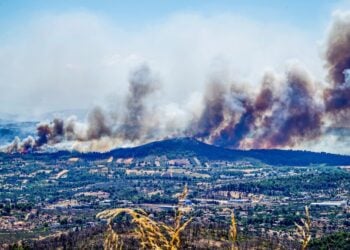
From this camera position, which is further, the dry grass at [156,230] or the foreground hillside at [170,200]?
the foreground hillside at [170,200]

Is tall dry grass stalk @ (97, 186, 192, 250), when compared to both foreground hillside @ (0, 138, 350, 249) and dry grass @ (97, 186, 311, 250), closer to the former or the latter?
dry grass @ (97, 186, 311, 250)

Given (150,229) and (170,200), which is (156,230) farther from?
(170,200)

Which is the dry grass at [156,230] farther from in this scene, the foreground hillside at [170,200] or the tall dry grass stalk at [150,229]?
the foreground hillside at [170,200]

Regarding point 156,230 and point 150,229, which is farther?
point 150,229

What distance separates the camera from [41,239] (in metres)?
78.6

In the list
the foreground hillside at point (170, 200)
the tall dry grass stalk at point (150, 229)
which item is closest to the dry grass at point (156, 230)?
the tall dry grass stalk at point (150, 229)

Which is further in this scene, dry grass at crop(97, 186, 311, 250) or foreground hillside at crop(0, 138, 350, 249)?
foreground hillside at crop(0, 138, 350, 249)

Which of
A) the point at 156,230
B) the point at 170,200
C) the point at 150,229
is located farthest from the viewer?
the point at 170,200

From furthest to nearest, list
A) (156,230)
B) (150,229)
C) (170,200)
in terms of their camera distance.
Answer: (170,200) → (150,229) → (156,230)

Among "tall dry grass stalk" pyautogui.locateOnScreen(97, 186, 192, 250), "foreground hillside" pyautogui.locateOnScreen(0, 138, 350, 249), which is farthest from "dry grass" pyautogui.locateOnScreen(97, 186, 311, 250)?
"foreground hillside" pyautogui.locateOnScreen(0, 138, 350, 249)

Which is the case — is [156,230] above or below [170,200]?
above

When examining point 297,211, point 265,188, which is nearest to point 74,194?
point 265,188

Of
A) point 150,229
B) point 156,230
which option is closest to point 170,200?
point 150,229

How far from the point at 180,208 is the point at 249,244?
6372cm
